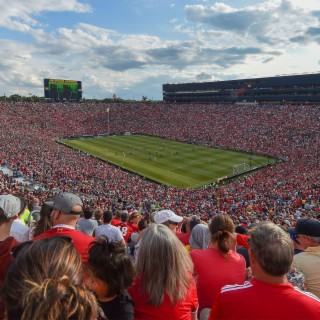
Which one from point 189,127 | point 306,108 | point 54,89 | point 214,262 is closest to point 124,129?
point 189,127

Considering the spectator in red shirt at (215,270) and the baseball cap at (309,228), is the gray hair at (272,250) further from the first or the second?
the baseball cap at (309,228)

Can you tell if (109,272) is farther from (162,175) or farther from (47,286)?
(162,175)

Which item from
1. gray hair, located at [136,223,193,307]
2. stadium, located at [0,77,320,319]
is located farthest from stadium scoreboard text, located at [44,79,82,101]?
gray hair, located at [136,223,193,307]

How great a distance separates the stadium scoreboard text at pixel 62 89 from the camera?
88125 millimetres

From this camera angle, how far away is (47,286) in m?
1.92

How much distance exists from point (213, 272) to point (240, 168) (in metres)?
41.3

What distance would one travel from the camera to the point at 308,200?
2583cm

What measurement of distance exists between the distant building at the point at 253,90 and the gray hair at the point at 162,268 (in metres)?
84.8

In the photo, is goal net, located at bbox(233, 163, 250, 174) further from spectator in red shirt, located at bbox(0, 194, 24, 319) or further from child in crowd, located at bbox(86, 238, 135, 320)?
child in crowd, located at bbox(86, 238, 135, 320)

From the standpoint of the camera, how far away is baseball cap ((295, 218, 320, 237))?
4.31m

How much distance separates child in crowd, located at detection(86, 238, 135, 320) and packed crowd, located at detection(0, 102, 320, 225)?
→ 53.0 feet

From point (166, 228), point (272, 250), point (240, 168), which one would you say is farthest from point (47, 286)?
point (240, 168)

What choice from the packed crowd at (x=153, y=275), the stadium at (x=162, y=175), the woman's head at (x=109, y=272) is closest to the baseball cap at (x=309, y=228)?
the packed crowd at (x=153, y=275)

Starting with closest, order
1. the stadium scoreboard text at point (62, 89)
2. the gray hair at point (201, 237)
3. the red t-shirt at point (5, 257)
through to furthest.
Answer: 1. the red t-shirt at point (5, 257)
2. the gray hair at point (201, 237)
3. the stadium scoreboard text at point (62, 89)
